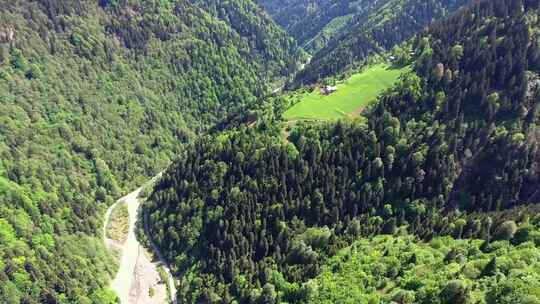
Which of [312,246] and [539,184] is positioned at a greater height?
[539,184]

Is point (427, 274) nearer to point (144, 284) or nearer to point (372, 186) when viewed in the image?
point (372, 186)

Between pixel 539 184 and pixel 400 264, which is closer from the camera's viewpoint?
pixel 400 264

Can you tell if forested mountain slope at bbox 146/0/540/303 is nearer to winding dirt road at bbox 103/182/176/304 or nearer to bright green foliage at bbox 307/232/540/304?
winding dirt road at bbox 103/182/176/304

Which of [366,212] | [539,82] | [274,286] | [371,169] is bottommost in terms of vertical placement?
[274,286]

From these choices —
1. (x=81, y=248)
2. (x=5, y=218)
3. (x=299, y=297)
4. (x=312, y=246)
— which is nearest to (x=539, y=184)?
(x=312, y=246)

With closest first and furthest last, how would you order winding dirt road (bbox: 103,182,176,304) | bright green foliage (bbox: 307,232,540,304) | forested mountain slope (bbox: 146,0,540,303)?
1. bright green foliage (bbox: 307,232,540,304)
2. forested mountain slope (bbox: 146,0,540,303)
3. winding dirt road (bbox: 103,182,176,304)

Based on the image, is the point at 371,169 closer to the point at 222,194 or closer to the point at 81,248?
the point at 222,194

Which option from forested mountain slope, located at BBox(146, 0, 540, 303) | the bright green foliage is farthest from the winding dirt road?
the bright green foliage

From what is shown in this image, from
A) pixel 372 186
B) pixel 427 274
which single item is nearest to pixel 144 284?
pixel 372 186
